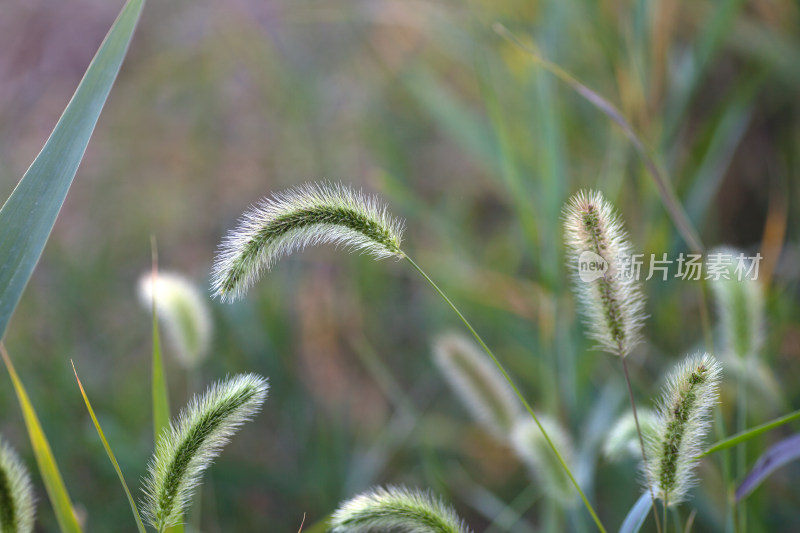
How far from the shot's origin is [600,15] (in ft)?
6.62

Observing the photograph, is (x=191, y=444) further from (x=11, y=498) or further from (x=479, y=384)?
(x=479, y=384)

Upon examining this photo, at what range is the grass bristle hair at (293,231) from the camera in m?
0.77

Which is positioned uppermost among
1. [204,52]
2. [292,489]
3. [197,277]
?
[204,52]

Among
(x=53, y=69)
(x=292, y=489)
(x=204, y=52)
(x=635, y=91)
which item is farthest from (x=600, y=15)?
(x=53, y=69)

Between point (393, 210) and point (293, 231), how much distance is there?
1871 mm

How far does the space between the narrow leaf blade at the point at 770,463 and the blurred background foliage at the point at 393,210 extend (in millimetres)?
333

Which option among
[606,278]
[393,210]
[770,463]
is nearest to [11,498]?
[606,278]

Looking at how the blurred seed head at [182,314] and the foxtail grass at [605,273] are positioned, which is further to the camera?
the blurred seed head at [182,314]

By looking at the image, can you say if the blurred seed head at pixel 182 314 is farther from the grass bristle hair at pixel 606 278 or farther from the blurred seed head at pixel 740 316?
the blurred seed head at pixel 740 316

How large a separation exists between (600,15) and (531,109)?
351 mm

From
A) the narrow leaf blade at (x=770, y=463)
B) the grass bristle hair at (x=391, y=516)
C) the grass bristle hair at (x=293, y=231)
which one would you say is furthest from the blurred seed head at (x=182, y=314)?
the narrow leaf blade at (x=770, y=463)

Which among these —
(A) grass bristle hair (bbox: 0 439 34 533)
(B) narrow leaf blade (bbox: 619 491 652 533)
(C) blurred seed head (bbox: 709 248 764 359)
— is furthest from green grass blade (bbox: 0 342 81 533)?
(C) blurred seed head (bbox: 709 248 764 359)

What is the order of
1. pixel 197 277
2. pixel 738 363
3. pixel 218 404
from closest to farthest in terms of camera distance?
pixel 218 404 → pixel 738 363 → pixel 197 277

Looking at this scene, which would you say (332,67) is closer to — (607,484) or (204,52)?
(204,52)
